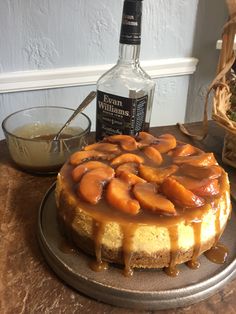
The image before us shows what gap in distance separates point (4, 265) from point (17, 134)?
15.9 inches

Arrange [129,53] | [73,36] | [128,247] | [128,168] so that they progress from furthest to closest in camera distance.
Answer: [73,36] < [129,53] < [128,168] < [128,247]

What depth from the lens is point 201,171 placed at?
28.1 inches

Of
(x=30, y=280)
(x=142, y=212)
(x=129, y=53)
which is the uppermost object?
(x=129, y=53)

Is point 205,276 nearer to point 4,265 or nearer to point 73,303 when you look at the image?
point 73,303

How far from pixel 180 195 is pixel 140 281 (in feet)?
→ 0.50

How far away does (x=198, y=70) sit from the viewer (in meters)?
1.46

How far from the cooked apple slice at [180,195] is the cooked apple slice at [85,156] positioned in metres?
0.16

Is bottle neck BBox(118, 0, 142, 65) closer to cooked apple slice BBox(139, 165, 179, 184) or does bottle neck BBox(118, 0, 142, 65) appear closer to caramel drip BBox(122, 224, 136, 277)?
cooked apple slice BBox(139, 165, 179, 184)

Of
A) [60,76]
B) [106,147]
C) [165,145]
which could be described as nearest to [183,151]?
[165,145]

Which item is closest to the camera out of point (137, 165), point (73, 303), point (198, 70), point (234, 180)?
point (73, 303)

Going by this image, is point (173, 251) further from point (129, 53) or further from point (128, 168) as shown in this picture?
point (129, 53)

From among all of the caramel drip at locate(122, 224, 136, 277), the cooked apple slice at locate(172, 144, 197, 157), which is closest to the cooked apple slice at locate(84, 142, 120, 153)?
the cooked apple slice at locate(172, 144, 197, 157)

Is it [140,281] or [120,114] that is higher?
[120,114]

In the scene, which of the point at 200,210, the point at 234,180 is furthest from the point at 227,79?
the point at 200,210
